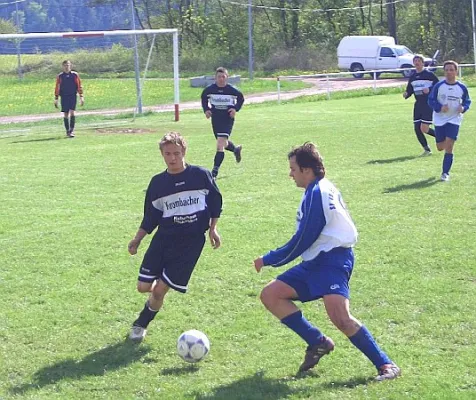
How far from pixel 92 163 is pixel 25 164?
1.41 metres

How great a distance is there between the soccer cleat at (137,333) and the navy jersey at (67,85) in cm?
1628

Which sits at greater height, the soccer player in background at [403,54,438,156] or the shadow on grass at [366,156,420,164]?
the soccer player in background at [403,54,438,156]

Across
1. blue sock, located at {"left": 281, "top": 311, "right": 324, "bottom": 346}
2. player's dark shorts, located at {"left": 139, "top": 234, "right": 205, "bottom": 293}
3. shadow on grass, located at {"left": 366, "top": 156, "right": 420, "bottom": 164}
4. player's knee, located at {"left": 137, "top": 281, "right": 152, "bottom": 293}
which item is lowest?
shadow on grass, located at {"left": 366, "top": 156, "right": 420, "bottom": 164}

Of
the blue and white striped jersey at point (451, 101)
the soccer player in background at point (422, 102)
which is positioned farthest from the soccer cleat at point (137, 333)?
the soccer player in background at point (422, 102)

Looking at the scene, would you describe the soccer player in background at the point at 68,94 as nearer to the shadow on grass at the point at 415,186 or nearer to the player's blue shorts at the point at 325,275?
the shadow on grass at the point at 415,186

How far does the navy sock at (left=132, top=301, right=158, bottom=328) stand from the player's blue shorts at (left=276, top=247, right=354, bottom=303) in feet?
4.71

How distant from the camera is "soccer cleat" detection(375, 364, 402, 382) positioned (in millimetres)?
5602

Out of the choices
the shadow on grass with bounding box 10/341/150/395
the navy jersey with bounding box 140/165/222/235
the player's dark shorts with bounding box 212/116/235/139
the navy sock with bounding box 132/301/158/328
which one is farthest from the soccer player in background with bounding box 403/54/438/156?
the shadow on grass with bounding box 10/341/150/395

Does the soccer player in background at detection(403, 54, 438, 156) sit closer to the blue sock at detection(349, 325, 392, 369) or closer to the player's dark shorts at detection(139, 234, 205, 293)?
the player's dark shorts at detection(139, 234, 205, 293)

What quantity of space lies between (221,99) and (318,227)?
31.9 feet

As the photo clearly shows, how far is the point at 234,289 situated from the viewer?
26.2ft

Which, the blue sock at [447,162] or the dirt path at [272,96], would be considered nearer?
the blue sock at [447,162]

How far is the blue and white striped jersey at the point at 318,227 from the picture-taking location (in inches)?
216

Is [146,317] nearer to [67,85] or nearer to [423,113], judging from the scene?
[423,113]
